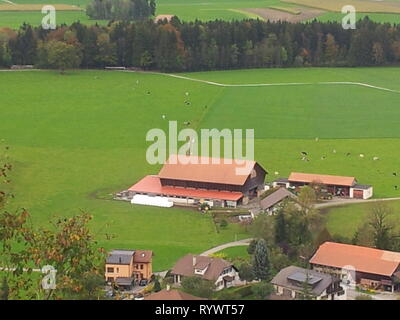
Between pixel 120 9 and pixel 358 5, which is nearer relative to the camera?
pixel 120 9

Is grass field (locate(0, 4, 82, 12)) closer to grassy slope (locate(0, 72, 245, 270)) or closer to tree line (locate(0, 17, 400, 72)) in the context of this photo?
tree line (locate(0, 17, 400, 72))

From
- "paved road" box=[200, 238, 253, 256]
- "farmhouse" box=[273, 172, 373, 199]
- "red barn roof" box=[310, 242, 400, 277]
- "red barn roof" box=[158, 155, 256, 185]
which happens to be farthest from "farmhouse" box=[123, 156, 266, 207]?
"red barn roof" box=[310, 242, 400, 277]

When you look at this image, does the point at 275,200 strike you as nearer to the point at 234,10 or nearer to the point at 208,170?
the point at 208,170

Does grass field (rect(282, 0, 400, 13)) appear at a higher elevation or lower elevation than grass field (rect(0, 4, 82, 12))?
higher

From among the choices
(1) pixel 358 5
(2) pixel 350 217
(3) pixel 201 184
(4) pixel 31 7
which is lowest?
(2) pixel 350 217

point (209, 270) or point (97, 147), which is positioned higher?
point (97, 147)

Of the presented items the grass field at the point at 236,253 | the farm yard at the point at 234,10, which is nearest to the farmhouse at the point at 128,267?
the grass field at the point at 236,253

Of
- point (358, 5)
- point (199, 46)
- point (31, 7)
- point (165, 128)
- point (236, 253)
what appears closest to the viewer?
point (236, 253)

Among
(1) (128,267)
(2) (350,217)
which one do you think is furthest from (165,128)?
(1) (128,267)
